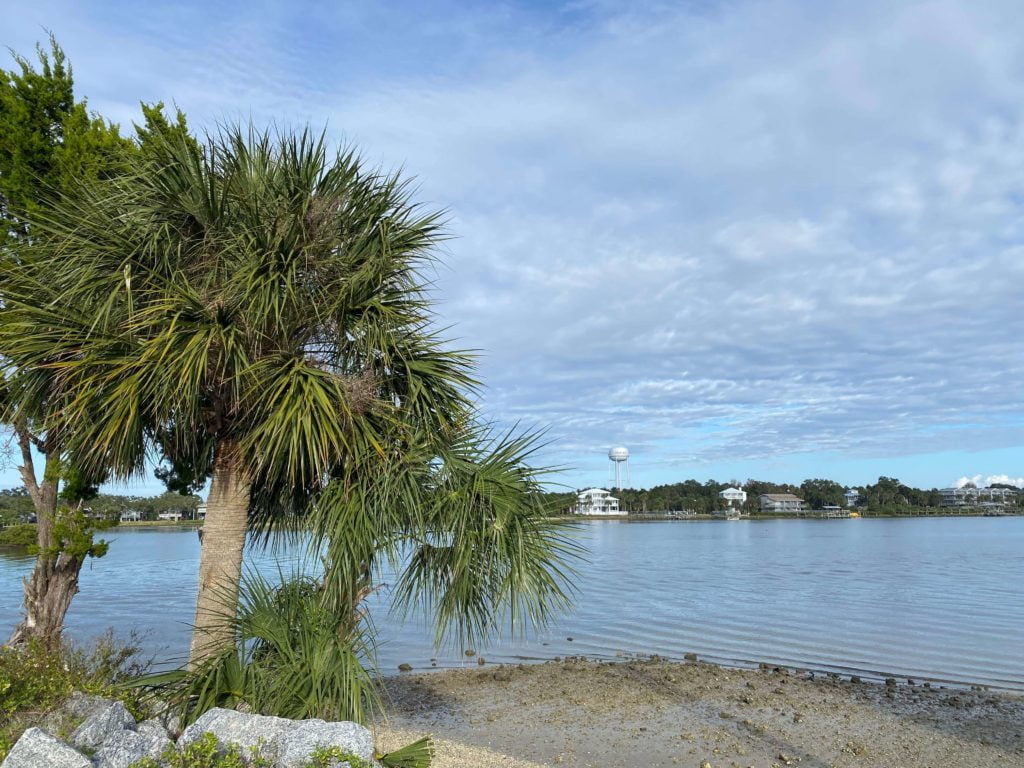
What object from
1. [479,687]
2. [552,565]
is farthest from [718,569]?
[552,565]

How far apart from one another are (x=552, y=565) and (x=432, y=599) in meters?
1.25

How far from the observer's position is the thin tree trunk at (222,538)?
789 cm

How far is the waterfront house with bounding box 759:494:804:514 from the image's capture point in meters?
179

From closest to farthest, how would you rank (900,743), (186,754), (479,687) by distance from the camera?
(186,754)
(900,743)
(479,687)

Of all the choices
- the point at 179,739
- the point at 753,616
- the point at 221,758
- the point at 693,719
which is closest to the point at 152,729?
the point at 179,739

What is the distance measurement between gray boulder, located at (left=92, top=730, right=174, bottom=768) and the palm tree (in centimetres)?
160

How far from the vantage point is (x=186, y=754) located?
5250 mm

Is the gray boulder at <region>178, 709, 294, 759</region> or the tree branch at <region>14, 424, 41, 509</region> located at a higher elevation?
the tree branch at <region>14, 424, 41, 509</region>

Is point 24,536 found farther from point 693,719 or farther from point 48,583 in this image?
point 693,719

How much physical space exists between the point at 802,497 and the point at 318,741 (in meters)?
195

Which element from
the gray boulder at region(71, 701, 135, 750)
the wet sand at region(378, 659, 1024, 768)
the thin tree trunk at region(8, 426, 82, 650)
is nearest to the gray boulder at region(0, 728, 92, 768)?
the gray boulder at region(71, 701, 135, 750)

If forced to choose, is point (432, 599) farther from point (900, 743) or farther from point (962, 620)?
point (962, 620)

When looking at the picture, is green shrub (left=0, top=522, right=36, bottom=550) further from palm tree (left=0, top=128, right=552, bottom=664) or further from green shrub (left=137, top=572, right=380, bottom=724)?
green shrub (left=137, top=572, right=380, bottom=724)

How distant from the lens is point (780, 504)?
179 metres
